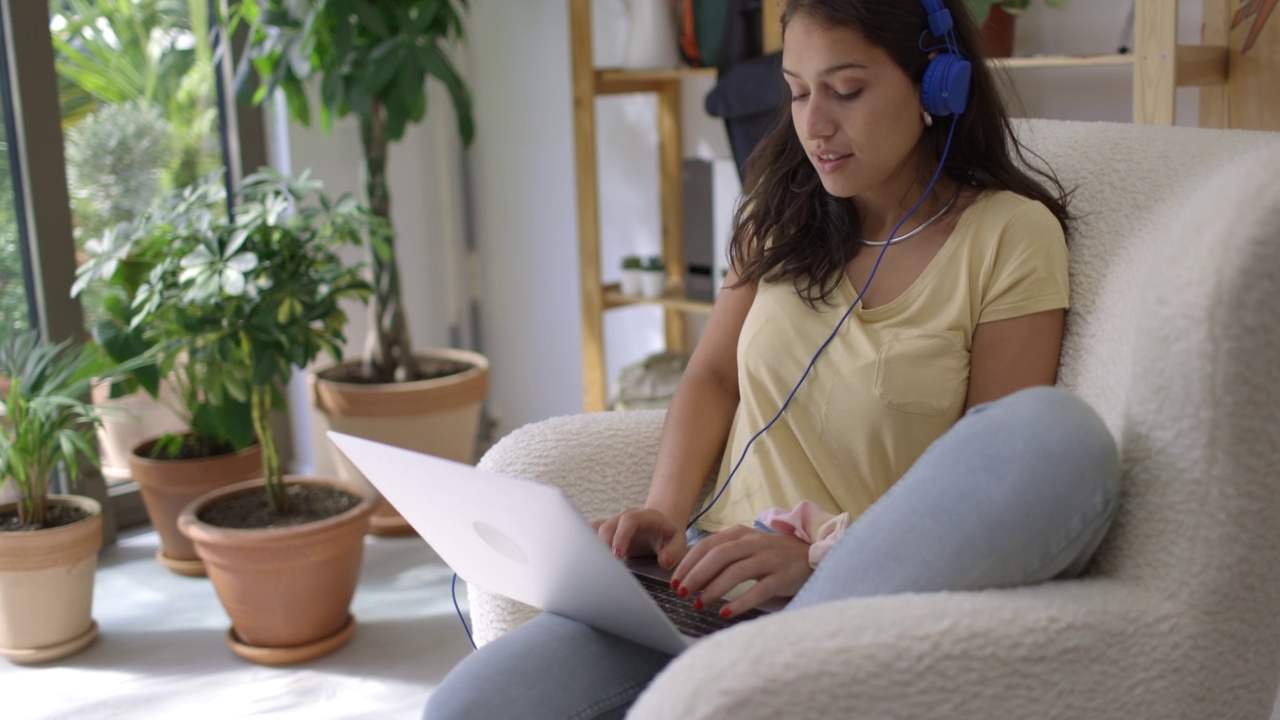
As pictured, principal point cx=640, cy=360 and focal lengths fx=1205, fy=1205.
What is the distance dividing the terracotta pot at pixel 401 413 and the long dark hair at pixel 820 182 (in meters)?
1.21

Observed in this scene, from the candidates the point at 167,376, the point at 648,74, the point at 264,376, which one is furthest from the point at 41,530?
the point at 648,74

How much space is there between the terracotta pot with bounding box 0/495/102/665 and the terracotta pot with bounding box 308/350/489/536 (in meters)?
0.52

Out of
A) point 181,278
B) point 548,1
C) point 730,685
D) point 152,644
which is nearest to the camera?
point 730,685

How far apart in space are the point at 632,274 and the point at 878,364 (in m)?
1.40

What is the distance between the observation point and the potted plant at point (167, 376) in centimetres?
208

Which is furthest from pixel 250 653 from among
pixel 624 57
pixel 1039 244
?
pixel 1039 244

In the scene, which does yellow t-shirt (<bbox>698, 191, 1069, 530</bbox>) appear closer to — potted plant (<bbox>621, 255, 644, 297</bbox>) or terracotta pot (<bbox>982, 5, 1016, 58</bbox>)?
terracotta pot (<bbox>982, 5, 1016, 58</bbox>)

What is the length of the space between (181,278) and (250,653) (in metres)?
0.64

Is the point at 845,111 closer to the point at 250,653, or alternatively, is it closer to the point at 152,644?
the point at 250,653

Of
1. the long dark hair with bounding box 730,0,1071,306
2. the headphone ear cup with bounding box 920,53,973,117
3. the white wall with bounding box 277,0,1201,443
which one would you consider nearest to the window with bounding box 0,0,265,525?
the white wall with bounding box 277,0,1201,443

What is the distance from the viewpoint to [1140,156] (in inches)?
45.3

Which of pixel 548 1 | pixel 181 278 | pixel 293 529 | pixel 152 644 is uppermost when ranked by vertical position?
pixel 548 1

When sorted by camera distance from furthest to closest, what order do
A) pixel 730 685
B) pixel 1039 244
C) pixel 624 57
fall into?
1. pixel 624 57
2. pixel 1039 244
3. pixel 730 685

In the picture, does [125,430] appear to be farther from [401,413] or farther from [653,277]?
[653,277]
